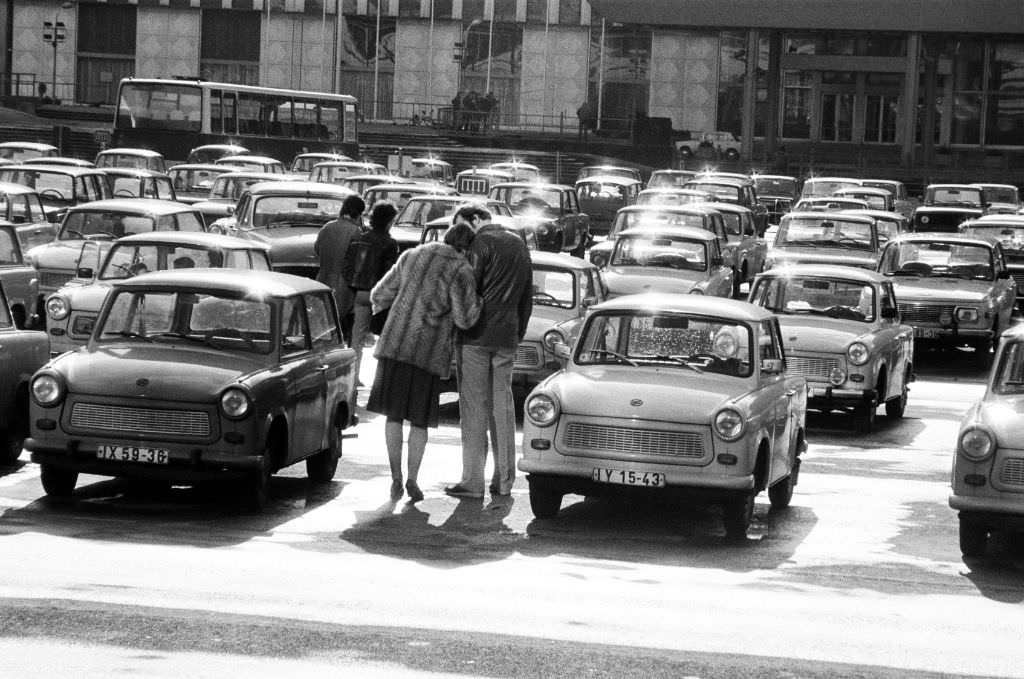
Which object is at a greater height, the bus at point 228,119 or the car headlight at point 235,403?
the bus at point 228,119

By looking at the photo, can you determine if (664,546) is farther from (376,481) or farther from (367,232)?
(367,232)

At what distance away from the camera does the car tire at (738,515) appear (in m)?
11.1

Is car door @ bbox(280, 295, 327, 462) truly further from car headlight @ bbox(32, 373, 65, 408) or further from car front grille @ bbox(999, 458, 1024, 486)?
car front grille @ bbox(999, 458, 1024, 486)

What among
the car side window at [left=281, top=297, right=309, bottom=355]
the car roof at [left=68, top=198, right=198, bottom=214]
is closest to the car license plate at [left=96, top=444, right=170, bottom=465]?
the car side window at [left=281, top=297, right=309, bottom=355]

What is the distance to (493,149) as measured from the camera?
69.7 m

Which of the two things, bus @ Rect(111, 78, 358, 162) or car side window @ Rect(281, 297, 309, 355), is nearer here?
car side window @ Rect(281, 297, 309, 355)

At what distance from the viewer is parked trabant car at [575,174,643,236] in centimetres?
4391

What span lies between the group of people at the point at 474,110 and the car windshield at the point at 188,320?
64.0 metres

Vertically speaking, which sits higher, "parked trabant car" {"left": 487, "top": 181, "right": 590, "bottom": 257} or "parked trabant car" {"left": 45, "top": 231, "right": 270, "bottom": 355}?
"parked trabant car" {"left": 487, "top": 181, "right": 590, "bottom": 257}

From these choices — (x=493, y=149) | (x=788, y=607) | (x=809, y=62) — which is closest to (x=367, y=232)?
(x=788, y=607)

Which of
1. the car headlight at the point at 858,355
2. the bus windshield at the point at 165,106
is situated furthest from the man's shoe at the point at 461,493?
the bus windshield at the point at 165,106

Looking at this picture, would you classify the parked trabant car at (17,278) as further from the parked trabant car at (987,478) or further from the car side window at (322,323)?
the parked trabant car at (987,478)

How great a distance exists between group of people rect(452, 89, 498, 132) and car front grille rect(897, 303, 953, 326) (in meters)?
53.8

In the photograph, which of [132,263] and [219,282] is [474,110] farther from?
[219,282]
